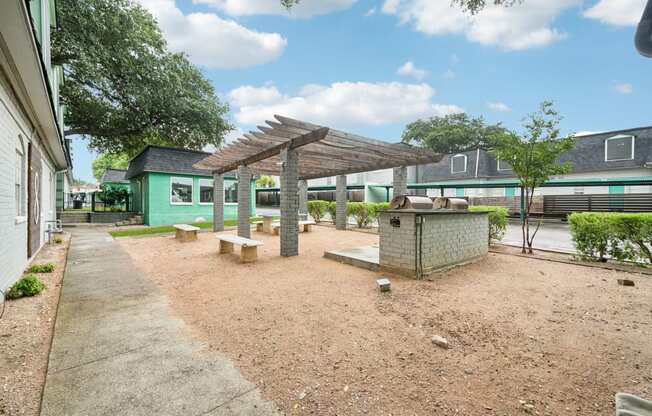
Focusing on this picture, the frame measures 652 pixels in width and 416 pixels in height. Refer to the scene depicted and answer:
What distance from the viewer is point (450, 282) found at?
5.19 m

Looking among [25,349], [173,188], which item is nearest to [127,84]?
[173,188]

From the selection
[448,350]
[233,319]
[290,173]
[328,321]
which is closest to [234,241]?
[290,173]

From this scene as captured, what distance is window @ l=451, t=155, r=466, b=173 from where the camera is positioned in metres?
26.3

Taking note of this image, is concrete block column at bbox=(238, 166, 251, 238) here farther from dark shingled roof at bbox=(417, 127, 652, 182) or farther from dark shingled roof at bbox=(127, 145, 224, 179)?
dark shingled roof at bbox=(417, 127, 652, 182)

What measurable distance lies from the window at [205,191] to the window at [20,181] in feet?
38.8

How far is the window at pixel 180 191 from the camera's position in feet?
53.9

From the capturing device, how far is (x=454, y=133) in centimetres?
3475

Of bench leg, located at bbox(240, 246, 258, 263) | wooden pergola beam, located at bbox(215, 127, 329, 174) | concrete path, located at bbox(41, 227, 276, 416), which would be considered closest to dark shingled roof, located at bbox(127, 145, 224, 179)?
wooden pergola beam, located at bbox(215, 127, 329, 174)

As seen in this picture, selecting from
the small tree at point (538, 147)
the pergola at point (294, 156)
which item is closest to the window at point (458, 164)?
the pergola at point (294, 156)

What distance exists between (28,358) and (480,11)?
7431 mm

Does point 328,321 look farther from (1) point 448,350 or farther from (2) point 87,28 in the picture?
(2) point 87,28

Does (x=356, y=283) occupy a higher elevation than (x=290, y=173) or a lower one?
lower

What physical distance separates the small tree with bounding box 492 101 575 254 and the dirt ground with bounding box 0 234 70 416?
30.3 feet

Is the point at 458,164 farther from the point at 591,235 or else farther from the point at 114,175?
the point at 114,175
